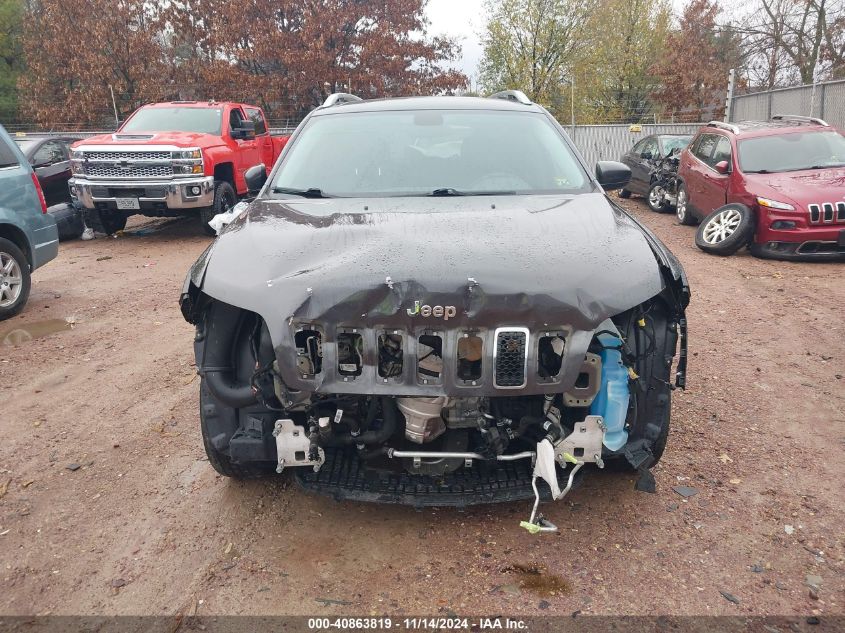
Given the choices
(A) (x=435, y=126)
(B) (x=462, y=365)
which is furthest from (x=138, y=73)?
(B) (x=462, y=365)

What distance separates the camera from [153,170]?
958 cm

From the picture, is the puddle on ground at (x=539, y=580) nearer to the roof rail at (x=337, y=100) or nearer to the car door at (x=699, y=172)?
the roof rail at (x=337, y=100)

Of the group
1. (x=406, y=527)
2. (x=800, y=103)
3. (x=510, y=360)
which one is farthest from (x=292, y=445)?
(x=800, y=103)

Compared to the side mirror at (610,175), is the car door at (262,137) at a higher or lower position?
higher

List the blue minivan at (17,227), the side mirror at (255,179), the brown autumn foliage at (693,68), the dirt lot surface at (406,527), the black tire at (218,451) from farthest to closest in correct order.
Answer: the brown autumn foliage at (693,68) → the blue minivan at (17,227) → the side mirror at (255,179) → the black tire at (218,451) → the dirt lot surface at (406,527)

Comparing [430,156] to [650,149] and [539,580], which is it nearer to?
[539,580]

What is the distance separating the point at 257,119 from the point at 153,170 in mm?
3925

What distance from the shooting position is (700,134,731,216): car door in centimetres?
912

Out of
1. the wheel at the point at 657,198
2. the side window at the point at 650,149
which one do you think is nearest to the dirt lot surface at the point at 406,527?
A: the wheel at the point at 657,198

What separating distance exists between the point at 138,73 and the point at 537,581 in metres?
27.7

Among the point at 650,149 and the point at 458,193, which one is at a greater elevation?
the point at 650,149

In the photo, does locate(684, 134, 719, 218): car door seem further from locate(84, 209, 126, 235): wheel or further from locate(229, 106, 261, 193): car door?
locate(84, 209, 126, 235): wheel

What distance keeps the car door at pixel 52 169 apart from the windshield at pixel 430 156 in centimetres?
829

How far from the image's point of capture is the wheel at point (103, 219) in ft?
34.0
